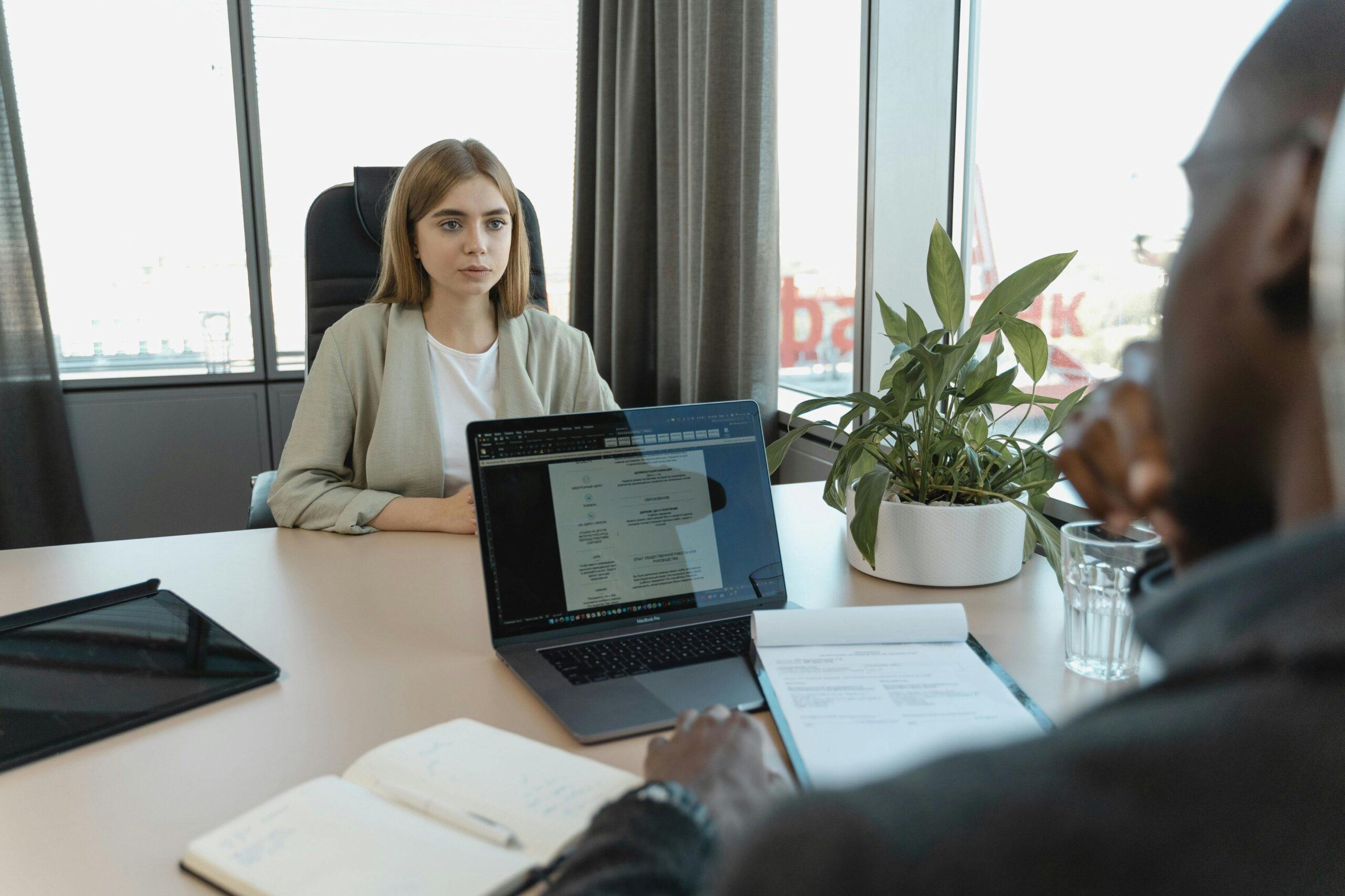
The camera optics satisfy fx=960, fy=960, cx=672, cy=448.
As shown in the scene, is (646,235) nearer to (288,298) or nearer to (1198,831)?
(288,298)

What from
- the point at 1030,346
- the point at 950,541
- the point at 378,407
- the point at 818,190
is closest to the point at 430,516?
the point at 378,407

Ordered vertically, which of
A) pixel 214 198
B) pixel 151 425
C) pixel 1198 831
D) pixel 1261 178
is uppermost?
pixel 214 198

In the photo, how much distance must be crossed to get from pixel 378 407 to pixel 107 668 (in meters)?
0.87

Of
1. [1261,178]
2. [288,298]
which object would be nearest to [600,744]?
[1261,178]

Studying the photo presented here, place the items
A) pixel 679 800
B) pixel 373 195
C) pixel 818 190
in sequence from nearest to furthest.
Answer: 1. pixel 679 800
2. pixel 373 195
3. pixel 818 190

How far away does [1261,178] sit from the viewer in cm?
30

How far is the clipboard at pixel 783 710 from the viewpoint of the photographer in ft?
2.25

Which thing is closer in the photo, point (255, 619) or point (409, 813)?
point (409, 813)

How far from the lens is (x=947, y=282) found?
1135 mm

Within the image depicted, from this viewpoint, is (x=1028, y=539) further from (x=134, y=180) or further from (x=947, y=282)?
(x=134, y=180)

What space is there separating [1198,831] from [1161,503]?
133mm

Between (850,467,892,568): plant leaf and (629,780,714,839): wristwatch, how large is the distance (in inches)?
22.8

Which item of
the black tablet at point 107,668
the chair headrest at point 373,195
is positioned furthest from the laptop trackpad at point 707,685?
the chair headrest at point 373,195

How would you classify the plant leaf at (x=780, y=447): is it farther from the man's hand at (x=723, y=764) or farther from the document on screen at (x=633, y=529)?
the man's hand at (x=723, y=764)
